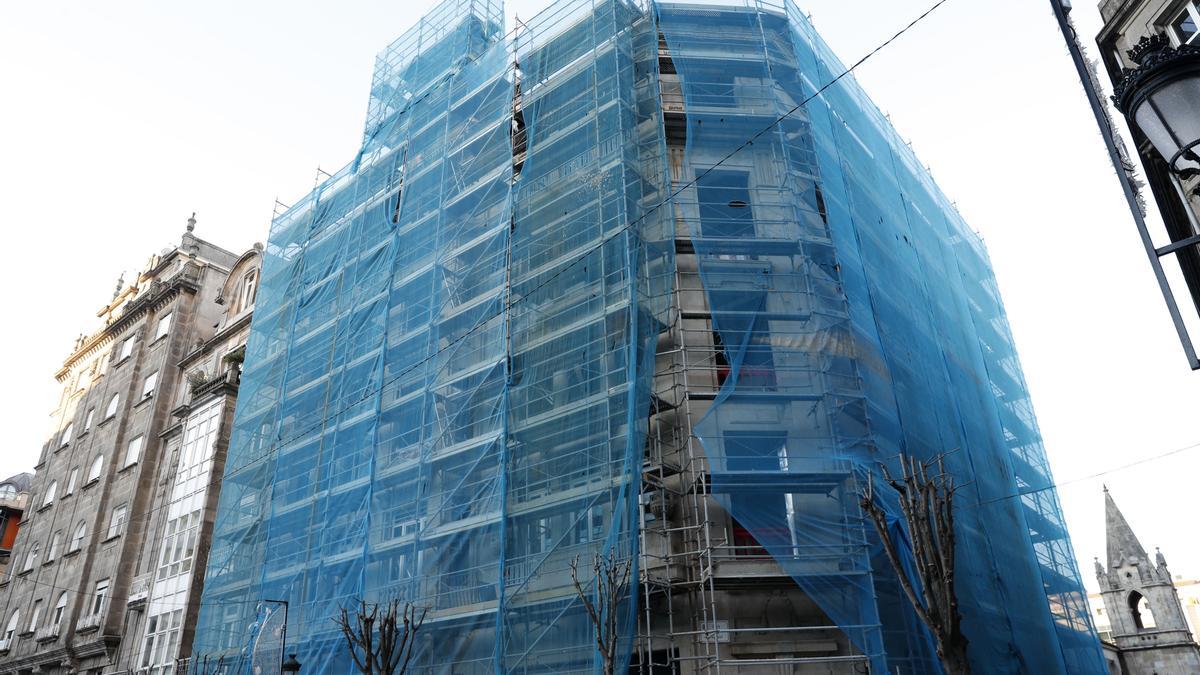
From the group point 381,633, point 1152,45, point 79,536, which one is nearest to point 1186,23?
point 1152,45

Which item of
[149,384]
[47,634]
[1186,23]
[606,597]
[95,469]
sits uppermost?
[149,384]

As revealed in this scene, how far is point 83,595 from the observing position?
101 ft

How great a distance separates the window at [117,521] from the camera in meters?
31.0

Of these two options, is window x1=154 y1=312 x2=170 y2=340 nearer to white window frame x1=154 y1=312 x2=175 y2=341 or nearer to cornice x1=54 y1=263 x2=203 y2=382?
white window frame x1=154 y1=312 x2=175 y2=341

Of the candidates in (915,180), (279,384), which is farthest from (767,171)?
(279,384)

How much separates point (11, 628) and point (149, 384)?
1104cm

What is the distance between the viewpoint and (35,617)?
109ft

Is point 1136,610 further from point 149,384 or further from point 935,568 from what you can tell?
point 149,384

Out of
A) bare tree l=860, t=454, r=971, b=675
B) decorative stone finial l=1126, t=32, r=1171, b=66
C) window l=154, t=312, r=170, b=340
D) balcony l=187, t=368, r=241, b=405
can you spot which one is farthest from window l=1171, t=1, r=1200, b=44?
window l=154, t=312, r=170, b=340

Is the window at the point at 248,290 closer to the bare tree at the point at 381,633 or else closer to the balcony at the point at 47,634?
the balcony at the point at 47,634

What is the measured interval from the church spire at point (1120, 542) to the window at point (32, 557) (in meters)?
59.8

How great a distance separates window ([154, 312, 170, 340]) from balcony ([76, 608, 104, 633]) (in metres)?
11.3

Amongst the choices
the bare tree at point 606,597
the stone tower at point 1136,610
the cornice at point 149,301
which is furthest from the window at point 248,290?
the stone tower at point 1136,610

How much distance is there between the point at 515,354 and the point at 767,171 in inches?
280
